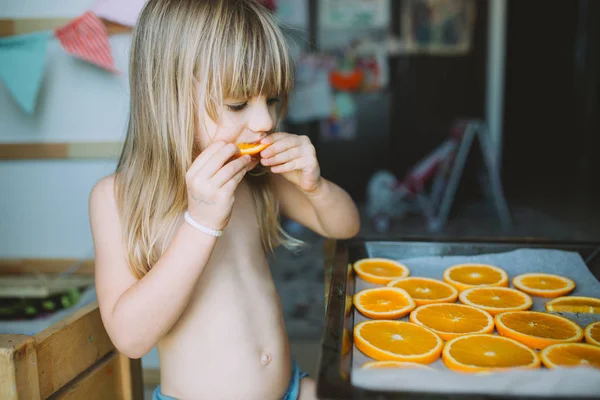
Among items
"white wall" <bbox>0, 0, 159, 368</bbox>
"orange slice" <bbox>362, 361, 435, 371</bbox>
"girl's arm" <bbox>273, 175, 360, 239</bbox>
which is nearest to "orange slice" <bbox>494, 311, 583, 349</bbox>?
"orange slice" <bbox>362, 361, 435, 371</bbox>

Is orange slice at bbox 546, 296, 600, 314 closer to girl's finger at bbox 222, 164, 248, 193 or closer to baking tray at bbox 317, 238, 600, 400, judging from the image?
baking tray at bbox 317, 238, 600, 400

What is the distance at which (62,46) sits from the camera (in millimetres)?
1948

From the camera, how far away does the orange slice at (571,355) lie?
910 millimetres

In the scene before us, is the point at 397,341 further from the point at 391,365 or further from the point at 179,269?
the point at 179,269

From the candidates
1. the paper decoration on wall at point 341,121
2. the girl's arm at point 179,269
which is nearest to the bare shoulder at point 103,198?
the girl's arm at point 179,269

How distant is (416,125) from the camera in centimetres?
580

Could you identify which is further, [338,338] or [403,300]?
[403,300]

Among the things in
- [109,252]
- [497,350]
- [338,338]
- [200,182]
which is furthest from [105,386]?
[497,350]

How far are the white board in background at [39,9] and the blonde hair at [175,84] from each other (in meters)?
0.90

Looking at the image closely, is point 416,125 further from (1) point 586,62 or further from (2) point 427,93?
(1) point 586,62

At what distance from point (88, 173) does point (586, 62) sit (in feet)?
22.8

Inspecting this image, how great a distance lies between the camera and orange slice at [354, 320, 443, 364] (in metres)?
0.94

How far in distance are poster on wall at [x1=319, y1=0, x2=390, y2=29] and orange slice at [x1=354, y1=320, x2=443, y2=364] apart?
4885 mm

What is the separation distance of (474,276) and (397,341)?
415 mm
